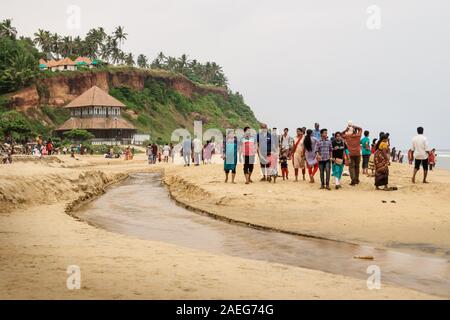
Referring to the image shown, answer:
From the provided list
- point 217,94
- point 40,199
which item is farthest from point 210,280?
point 217,94

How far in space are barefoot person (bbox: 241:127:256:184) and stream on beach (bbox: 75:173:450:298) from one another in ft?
10.2

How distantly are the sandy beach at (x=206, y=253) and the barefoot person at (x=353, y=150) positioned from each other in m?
0.57

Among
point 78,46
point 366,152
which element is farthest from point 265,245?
point 78,46

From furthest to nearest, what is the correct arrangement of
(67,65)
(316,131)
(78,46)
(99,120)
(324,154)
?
(78,46) → (67,65) → (99,120) → (316,131) → (324,154)

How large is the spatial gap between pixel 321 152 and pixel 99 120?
56761mm

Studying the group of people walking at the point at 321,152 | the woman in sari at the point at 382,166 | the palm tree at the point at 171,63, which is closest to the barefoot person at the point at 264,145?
the group of people walking at the point at 321,152

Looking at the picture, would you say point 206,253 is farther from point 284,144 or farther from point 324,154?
point 284,144

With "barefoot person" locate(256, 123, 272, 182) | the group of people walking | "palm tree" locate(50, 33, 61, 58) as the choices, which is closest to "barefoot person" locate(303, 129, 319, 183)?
the group of people walking

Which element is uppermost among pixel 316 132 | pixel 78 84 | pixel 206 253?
pixel 78 84

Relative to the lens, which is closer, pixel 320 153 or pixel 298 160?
pixel 320 153

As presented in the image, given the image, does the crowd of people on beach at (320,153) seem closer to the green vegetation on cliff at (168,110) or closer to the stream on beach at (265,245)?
the stream on beach at (265,245)

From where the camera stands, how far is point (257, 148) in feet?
54.3

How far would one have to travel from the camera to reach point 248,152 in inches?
649
